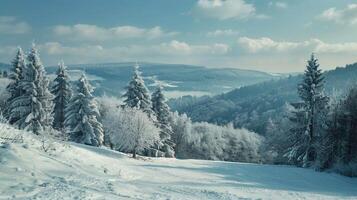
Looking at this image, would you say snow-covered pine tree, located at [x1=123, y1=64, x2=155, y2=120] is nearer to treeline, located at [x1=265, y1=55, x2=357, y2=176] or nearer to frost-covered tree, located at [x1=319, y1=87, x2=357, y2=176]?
treeline, located at [x1=265, y1=55, x2=357, y2=176]

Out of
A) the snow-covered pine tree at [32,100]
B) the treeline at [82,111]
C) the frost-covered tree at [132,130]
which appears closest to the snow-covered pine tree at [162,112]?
the treeline at [82,111]

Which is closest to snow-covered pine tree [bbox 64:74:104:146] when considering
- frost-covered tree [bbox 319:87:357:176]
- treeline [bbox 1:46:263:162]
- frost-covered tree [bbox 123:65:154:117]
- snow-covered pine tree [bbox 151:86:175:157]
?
treeline [bbox 1:46:263:162]

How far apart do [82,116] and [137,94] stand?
7770mm

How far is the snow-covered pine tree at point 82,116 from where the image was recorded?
4612 cm

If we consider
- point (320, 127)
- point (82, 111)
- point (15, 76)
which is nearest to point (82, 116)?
point (82, 111)

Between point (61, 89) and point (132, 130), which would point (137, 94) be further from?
point (61, 89)

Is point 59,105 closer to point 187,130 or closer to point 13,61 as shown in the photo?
point 13,61

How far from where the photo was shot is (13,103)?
43562 mm

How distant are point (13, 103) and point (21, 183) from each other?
33857mm

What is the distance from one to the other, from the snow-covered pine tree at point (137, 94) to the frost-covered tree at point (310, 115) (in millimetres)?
18159

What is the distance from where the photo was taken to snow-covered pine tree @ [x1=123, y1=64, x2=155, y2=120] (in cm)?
4969

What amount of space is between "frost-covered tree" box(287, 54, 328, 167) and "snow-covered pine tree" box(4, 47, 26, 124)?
32395 mm

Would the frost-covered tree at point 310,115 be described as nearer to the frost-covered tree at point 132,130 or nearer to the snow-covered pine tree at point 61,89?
the frost-covered tree at point 132,130

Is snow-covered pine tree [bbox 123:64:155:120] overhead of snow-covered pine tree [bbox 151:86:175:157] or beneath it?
overhead
